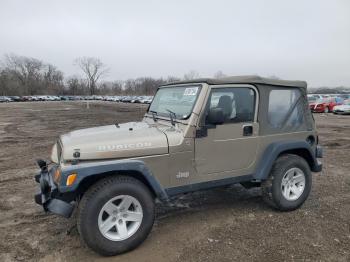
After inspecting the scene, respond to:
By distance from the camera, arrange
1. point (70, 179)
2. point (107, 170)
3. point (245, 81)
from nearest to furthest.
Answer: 1. point (70, 179)
2. point (107, 170)
3. point (245, 81)

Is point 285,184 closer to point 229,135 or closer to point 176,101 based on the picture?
point 229,135

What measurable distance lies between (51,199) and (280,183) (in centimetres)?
318

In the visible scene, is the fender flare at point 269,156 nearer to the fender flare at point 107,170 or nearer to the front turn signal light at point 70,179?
the fender flare at point 107,170

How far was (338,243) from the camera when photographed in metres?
3.66

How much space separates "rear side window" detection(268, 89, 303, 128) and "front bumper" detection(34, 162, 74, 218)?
3.05 metres

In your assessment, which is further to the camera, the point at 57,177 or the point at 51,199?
the point at 51,199

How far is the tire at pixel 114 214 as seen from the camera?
3240 millimetres

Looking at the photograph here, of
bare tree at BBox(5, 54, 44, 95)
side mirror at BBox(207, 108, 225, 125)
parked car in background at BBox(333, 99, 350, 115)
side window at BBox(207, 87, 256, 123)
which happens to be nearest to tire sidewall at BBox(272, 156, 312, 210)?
side window at BBox(207, 87, 256, 123)

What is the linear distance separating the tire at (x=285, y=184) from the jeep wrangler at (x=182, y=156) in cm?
1

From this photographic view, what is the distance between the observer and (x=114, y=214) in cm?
344

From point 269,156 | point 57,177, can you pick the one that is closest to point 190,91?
point 269,156

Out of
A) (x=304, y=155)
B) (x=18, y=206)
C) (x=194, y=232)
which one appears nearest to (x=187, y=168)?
(x=194, y=232)

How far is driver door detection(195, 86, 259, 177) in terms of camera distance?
3887 millimetres

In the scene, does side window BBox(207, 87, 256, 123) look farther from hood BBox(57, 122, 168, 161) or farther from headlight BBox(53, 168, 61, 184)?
headlight BBox(53, 168, 61, 184)
